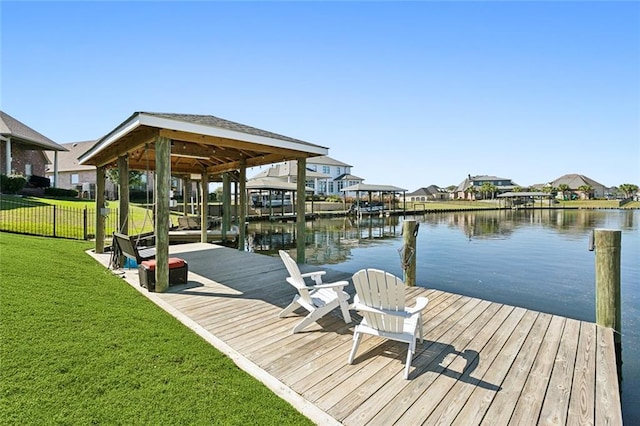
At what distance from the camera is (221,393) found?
8.54ft

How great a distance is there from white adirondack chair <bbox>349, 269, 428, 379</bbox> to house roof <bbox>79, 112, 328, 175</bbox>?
4.16 m

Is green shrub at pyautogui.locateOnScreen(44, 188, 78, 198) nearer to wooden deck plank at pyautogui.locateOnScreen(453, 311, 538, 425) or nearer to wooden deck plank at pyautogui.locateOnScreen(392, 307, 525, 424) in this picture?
wooden deck plank at pyautogui.locateOnScreen(392, 307, 525, 424)

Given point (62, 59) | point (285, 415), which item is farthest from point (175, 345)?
point (62, 59)

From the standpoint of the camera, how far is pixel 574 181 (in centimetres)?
8331

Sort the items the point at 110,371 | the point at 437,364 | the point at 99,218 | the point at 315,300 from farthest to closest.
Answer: the point at 99,218
the point at 315,300
the point at 437,364
the point at 110,371

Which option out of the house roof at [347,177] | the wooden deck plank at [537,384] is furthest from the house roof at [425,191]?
the wooden deck plank at [537,384]

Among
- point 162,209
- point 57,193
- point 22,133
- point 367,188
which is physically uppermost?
point 22,133

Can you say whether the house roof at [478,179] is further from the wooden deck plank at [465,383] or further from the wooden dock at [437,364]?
the wooden deck plank at [465,383]

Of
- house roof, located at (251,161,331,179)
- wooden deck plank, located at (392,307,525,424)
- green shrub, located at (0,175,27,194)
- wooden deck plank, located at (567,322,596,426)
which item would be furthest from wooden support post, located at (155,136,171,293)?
house roof, located at (251,161,331,179)

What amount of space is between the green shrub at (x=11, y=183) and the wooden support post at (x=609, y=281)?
2617 centimetres

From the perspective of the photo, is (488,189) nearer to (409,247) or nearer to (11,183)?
(409,247)

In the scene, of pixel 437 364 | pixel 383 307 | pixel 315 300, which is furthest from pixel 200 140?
pixel 437 364

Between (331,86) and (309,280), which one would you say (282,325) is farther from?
(331,86)

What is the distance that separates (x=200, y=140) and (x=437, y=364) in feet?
18.4
